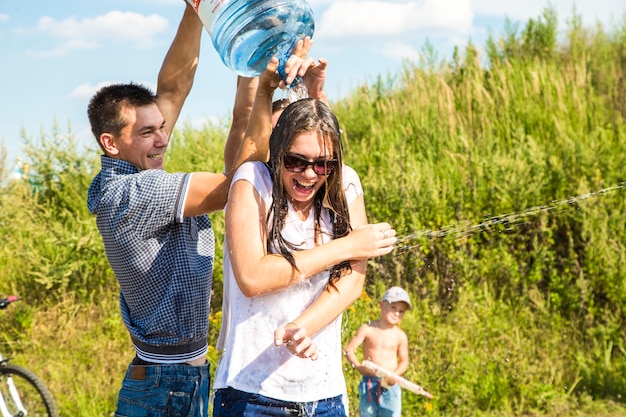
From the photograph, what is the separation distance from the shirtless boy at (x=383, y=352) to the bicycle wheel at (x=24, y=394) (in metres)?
2.77

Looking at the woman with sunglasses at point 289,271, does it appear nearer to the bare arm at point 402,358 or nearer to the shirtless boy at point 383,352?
the shirtless boy at point 383,352

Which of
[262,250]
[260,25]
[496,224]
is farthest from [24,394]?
[262,250]

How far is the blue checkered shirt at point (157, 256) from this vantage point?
2.83 m

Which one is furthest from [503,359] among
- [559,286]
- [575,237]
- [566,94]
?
[566,94]

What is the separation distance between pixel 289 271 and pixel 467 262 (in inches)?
210

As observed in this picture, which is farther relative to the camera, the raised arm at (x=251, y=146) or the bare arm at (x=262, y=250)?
the raised arm at (x=251, y=146)

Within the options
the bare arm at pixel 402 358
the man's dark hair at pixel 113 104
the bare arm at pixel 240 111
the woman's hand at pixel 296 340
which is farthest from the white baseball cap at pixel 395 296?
the woman's hand at pixel 296 340

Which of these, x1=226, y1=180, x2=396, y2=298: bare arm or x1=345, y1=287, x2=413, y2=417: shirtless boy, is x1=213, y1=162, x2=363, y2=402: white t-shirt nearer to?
x1=226, y1=180, x2=396, y2=298: bare arm

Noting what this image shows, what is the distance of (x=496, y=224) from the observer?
7789 mm

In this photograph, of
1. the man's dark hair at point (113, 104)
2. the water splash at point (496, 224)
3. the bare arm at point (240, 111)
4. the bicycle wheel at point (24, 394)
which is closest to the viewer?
the man's dark hair at point (113, 104)

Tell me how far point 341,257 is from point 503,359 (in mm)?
4703

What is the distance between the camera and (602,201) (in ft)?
24.7

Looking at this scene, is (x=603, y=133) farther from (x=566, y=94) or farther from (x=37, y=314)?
(x=37, y=314)

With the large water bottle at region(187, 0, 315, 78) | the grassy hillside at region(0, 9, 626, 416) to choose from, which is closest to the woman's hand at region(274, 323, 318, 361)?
the large water bottle at region(187, 0, 315, 78)
